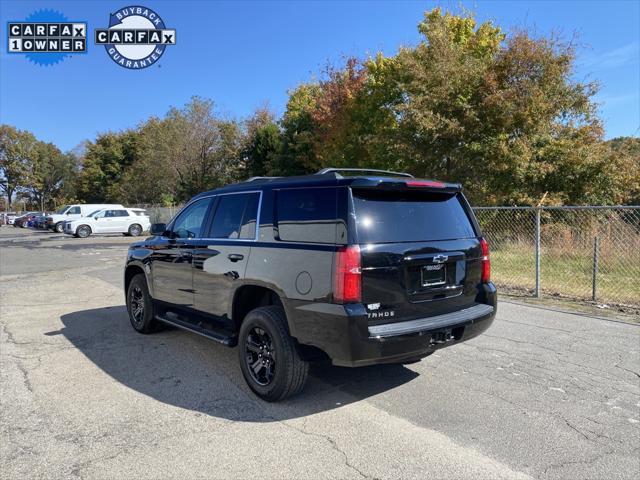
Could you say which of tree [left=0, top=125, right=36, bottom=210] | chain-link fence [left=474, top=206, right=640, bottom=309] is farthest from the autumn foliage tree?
tree [left=0, top=125, right=36, bottom=210]

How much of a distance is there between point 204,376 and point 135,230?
91.6 ft

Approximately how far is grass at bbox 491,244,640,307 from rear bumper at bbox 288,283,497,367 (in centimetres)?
590

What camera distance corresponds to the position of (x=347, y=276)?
11.2 feet

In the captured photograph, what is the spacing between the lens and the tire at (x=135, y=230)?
30.2 meters

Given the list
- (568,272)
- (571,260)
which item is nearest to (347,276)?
(568,272)

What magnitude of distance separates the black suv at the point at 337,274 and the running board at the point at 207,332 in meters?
0.01

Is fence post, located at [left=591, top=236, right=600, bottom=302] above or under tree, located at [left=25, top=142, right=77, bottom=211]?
under

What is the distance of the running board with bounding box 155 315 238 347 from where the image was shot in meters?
4.53

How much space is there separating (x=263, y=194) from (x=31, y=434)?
104 inches

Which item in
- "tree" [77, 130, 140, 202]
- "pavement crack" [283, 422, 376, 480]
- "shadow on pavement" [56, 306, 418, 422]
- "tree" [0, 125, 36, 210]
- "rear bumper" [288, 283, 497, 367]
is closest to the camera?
"pavement crack" [283, 422, 376, 480]

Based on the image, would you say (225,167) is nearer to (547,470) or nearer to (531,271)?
(531,271)

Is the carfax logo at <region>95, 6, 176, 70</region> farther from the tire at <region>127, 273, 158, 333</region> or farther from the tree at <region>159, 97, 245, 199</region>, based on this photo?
the tree at <region>159, 97, 245, 199</region>

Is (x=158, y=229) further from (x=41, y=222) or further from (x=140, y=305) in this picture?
(x=41, y=222)

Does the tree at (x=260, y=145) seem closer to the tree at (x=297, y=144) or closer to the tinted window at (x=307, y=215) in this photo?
the tree at (x=297, y=144)
